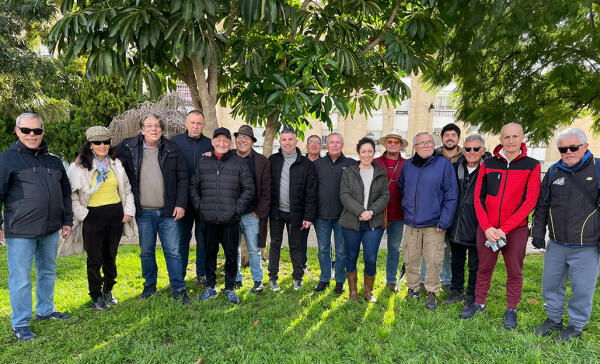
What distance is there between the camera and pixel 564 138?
3281mm

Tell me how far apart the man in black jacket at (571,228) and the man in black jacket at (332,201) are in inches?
79.4

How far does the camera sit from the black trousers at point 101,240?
3.73 metres

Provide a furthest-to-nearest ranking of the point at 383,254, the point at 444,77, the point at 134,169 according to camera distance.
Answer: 1. the point at 383,254
2. the point at 444,77
3. the point at 134,169

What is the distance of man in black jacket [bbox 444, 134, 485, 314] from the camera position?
389 centimetres

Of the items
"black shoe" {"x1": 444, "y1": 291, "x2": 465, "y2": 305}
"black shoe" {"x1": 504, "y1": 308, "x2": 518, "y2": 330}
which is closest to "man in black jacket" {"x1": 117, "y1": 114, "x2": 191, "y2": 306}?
"black shoe" {"x1": 444, "y1": 291, "x2": 465, "y2": 305}

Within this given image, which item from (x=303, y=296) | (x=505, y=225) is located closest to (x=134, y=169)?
(x=303, y=296)

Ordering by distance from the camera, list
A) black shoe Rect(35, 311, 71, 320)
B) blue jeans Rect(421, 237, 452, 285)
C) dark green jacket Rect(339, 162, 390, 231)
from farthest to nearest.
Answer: blue jeans Rect(421, 237, 452, 285) → dark green jacket Rect(339, 162, 390, 231) → black shoe Rect(35, 311, 71, 320)

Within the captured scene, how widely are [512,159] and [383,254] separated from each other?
3694 millimetres

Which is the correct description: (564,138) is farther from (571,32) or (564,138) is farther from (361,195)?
(571,32)

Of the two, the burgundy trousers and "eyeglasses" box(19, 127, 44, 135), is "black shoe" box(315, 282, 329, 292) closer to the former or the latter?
the burgundy trousers

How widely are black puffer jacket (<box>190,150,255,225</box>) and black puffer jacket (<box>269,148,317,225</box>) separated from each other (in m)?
0.44

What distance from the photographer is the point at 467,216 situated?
3.90m

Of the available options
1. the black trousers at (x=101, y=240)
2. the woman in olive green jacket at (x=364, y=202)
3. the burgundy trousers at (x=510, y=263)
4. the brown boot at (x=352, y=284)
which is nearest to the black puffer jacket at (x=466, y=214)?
the burgundy trousers at (x=510, y=263)

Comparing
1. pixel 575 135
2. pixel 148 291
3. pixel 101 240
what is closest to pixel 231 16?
pixel 101 240
